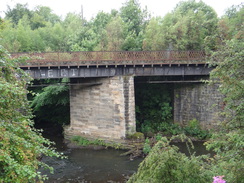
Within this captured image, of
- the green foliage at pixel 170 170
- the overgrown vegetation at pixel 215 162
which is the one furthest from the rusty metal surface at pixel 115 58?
the green foliage at pixel 170 170

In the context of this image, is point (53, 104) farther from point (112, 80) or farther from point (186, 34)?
point (186, 34)

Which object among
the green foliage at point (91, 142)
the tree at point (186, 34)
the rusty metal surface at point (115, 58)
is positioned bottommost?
the green foliage at point (91, 142)

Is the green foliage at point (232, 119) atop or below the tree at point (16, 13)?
below

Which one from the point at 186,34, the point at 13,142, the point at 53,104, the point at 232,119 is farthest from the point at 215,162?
the point at 53,104

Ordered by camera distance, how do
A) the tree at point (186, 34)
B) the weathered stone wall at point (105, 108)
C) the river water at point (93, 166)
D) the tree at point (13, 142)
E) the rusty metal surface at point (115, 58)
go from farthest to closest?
the tree at point (186, 34) < the weathered stone wall at point (105, 108) < the rusty metal surface at point (115, 58) < the river water at point (93, 166) < the tree at point (13, 142)

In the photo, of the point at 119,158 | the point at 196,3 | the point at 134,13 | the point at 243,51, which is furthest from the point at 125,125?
the point at 196,3

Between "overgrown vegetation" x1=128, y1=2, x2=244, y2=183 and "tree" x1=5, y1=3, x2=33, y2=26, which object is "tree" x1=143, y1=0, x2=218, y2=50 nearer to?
"overgrown vegetation" x1=128, y1=2, x2=244, y2=183

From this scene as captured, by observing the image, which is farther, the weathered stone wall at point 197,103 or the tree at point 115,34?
the tree at point 115,34

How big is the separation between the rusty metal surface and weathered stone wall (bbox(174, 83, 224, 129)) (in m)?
3.17

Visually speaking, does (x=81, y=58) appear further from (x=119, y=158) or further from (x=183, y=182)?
(x=183, y=182)

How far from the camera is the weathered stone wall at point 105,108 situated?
21141 millimetres

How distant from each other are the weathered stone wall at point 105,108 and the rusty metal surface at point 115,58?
1556 mm

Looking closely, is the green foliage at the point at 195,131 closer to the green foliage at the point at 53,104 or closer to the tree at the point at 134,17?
the green foliage at the point at 53,104

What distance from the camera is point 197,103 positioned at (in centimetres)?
2398
